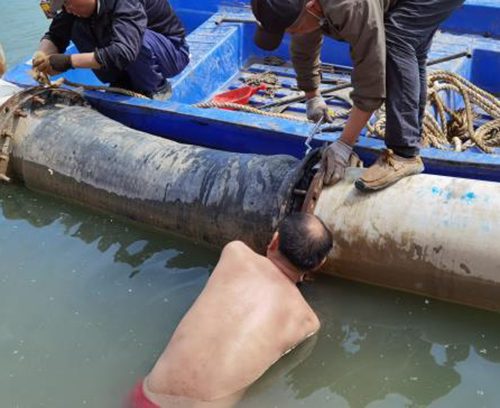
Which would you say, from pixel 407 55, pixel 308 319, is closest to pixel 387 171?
pixel 407 55

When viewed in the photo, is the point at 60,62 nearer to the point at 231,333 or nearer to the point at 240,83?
the point at 240,83

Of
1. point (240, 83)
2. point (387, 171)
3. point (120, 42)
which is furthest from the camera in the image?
point (240, 83)

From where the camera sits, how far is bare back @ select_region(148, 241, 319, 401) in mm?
2258

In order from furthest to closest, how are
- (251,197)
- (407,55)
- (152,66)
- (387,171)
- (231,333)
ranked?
(152,66) < (251,197) < (387,171) < (407,55) < (231,333)

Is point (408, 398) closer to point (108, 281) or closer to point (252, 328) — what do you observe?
point (252, 328)

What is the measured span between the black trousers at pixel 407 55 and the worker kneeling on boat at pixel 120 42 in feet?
6.04

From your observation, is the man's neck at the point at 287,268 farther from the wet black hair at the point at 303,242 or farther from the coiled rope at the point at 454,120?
the coiled rope at the point at 454,120

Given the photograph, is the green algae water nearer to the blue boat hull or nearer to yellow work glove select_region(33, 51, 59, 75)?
the blue boat hull

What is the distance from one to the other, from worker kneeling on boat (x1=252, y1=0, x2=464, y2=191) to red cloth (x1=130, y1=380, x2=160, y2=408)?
1.40 meters

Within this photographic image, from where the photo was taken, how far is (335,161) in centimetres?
308

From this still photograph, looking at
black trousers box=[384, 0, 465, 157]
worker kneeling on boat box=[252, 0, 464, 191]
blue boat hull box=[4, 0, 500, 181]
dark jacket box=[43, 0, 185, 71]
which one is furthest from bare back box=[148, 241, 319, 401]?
dark jacket box=[43, 0, 185, 71]

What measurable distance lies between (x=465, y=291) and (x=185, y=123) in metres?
2.15

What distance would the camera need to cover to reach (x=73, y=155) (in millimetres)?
3863

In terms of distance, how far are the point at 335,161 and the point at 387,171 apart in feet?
0.91
